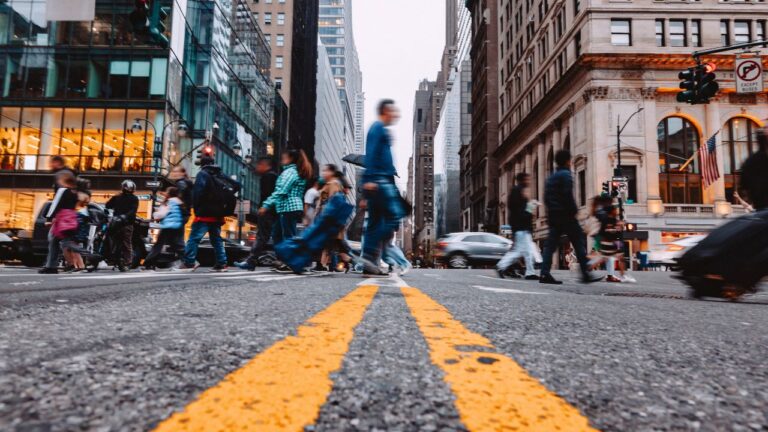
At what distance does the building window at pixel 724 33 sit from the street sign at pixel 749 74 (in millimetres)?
29435

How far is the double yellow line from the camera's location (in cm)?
82

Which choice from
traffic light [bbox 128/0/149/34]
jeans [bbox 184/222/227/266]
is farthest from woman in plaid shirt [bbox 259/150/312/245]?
traffic light [bbox 128/0/149/34]

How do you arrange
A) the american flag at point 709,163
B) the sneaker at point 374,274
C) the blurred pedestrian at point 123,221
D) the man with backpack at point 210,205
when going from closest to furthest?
the sneaker at point 374,274
the man with backpack at point 210,205
the blurred pedestrian at point 123,221
the american flag at point 709,163

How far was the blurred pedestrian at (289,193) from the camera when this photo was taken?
7.15 metres

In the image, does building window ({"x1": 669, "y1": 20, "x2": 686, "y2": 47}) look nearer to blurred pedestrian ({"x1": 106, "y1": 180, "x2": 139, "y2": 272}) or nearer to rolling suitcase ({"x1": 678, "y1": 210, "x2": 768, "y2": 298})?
rolling suitcase ({"x1": 678, "y1": 210, "x2": 768, "y2": 298})

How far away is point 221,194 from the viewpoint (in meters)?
7.48

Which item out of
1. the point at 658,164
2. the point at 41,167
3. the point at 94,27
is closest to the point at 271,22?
the point at 94,27

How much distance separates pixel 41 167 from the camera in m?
23.4

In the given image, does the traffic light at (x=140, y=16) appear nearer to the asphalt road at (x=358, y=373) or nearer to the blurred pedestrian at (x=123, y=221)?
the blurred pedestrian at (x=123, y=221)

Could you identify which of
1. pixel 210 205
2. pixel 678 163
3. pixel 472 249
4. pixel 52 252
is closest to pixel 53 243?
pixel 52 252

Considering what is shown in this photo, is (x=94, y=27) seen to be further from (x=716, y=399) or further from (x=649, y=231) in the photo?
(x=649, y=231)

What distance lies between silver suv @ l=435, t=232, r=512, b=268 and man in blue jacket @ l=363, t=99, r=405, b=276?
13.9 metres

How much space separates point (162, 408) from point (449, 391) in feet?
1.93

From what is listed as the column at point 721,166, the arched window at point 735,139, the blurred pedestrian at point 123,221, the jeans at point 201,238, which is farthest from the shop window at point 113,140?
the arched window at point 735,139
